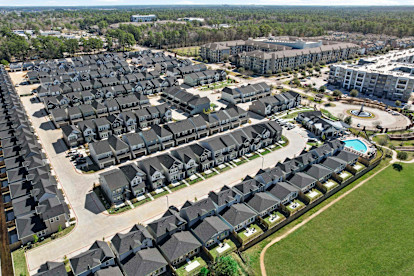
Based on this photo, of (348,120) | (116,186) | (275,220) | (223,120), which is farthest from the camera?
(348,120)

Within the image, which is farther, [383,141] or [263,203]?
[383,141]

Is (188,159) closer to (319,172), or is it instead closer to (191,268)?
(191,268)

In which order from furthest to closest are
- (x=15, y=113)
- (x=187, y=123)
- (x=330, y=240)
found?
(x=15, y=113), (x=187, y=123), (x=330, y=240)

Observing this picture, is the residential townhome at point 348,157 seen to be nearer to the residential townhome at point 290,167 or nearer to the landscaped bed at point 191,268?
the residential townhome at point 290,167

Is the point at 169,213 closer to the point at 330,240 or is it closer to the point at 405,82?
the point at 330,240

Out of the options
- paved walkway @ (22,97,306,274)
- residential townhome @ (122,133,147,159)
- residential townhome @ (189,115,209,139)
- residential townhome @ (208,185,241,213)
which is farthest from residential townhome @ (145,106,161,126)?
residential townhome @ (208,185,241,213)

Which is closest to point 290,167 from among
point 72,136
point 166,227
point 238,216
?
point 238,216

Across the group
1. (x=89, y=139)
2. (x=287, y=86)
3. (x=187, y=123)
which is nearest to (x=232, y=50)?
(x=287, y=86)
